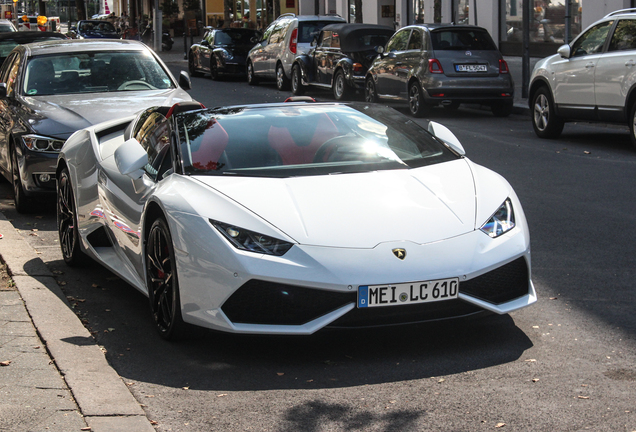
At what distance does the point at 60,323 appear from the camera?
5098 millimetres

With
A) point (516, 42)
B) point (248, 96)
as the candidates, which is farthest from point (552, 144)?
point (516, 42)

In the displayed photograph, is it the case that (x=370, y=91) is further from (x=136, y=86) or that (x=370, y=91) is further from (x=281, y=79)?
(x=136, y=86)

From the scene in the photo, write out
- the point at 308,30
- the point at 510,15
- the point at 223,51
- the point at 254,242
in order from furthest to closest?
the point at 510,15 → the point at 223,51 → the point at 308,30 → the point at 254,242

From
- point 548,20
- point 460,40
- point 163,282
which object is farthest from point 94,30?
point 163,282

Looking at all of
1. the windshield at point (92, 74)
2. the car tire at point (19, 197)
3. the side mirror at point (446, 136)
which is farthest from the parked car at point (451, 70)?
the side mirror at point (446, 136)

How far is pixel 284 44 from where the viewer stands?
24.1 meters

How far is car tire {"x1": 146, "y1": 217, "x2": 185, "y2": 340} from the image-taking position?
4738 millimetres

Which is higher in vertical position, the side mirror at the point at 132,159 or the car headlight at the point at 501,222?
the side mirror at the point at 132,159

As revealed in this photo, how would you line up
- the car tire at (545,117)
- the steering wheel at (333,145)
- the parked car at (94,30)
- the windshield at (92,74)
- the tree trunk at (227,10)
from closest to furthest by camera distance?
the steering wheel at (333,145) < the windshield at (92,74) < the car tire at (545,117) < the parked car at (94,30) < the tree trunk at (227,10)

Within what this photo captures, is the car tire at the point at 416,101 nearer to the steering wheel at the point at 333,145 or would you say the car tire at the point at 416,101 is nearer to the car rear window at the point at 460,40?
the car rear window at the point at 460,40

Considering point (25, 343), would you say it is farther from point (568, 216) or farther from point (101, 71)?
point (101, 71)

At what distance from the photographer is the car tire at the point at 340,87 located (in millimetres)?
20156

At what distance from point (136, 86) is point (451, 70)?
25.9ft

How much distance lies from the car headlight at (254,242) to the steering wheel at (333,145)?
103cm
